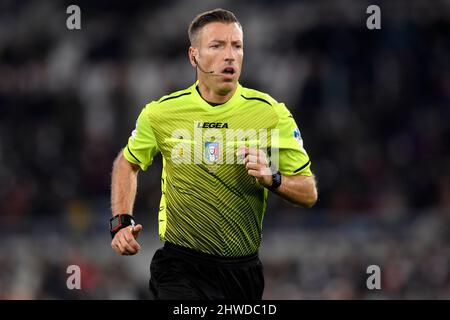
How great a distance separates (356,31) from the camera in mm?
20188

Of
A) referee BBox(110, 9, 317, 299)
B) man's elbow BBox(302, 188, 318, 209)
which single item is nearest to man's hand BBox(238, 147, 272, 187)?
referee BBox(110, 9, 317, 299)

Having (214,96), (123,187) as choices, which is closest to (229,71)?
(214,96)

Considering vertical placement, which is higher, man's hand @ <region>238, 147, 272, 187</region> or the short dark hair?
the short dark hair

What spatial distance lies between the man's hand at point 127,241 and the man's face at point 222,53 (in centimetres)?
110

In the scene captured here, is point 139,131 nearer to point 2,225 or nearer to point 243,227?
point 243,227

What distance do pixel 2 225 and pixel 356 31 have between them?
7527mm

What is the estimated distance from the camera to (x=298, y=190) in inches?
288

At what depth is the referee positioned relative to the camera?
743 cm

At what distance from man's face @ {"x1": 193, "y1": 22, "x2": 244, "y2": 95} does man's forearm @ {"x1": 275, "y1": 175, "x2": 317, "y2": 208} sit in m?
0.75

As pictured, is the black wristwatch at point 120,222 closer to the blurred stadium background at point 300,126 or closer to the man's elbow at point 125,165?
the man's elbow at point 125,165

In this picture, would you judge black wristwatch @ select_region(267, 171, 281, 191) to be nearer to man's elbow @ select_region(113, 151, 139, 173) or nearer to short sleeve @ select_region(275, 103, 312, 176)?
short sleeve @ select_region(275, 103, 312, 176)

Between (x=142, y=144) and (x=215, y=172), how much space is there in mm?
605

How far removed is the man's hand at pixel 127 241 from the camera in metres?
7.21
